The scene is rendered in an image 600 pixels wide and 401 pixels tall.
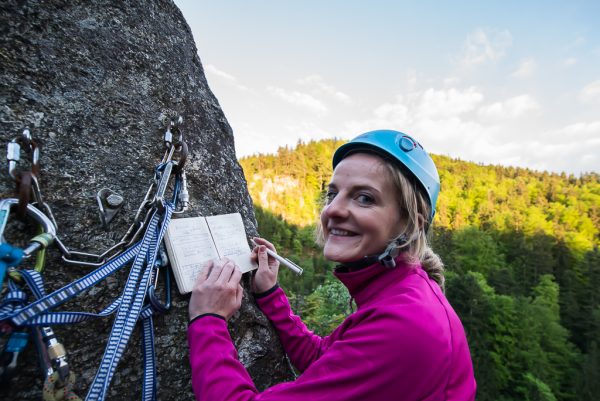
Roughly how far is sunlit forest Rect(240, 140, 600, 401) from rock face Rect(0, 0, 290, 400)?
3.80 ft

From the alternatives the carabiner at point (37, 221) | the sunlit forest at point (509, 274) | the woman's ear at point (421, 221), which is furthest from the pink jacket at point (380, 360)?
the sunlit forest at point (509, 274)

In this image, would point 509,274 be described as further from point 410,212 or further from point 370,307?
point 370,307

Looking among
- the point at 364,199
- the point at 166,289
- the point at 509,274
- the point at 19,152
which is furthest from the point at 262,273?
the point at 509,274

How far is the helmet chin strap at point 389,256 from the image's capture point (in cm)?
202

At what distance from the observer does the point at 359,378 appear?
56.5 inches

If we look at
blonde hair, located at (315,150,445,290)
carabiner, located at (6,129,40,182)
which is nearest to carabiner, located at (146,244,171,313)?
carabiner, located at (6,129,40,182)

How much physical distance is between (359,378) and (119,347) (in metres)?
1.12

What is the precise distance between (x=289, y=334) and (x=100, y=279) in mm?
1443

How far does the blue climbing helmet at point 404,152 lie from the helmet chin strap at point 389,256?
370 millimetres

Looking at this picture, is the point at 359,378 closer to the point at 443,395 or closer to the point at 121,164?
the point at 443,395

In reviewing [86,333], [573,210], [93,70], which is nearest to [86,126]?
[93,70]

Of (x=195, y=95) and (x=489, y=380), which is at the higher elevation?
(x=195, y=95)

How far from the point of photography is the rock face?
1757mm

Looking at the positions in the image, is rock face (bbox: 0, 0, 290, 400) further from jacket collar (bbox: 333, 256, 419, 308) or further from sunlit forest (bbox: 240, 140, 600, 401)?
sunlit forest (bbox: 240, 140, 600, 401)
